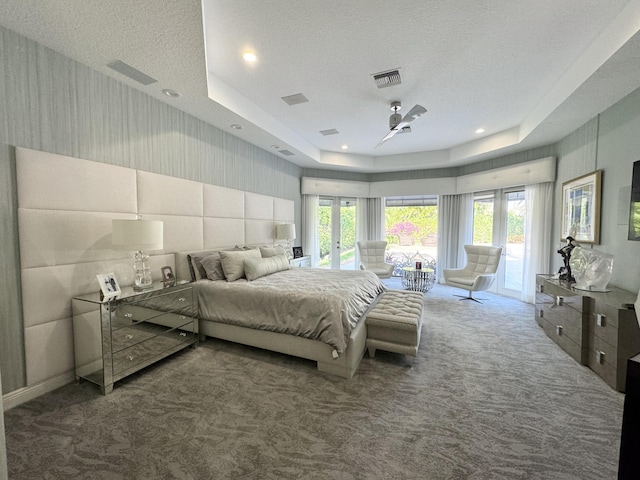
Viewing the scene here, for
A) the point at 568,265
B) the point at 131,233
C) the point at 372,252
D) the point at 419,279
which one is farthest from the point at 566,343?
the point at 131,233

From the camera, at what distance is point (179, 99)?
9.99ft

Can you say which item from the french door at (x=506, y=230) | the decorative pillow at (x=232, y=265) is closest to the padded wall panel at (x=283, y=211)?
the decorative pillow at (x=232, y=265)

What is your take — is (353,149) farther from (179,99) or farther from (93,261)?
(93,261)

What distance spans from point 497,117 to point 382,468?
4.86m

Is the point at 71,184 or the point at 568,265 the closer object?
the point at 71,184

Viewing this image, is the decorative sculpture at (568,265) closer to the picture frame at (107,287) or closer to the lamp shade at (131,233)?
the lamp shade at (131,233)

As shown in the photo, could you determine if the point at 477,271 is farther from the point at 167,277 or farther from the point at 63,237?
the point at 63,237

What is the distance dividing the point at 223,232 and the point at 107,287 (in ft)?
5.97

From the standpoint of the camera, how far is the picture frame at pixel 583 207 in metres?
Result: 3.21

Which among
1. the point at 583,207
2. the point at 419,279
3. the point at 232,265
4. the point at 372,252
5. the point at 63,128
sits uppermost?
the point at 63,128

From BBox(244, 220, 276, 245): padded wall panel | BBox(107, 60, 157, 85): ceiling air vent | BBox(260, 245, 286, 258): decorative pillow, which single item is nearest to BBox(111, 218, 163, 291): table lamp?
BBox(107, 60, 157, 85): ceiling air vent

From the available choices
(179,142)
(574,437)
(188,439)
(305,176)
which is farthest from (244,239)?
(574,437)

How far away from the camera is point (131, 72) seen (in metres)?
2.51

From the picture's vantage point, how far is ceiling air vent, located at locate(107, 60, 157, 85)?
2391 millimetres
